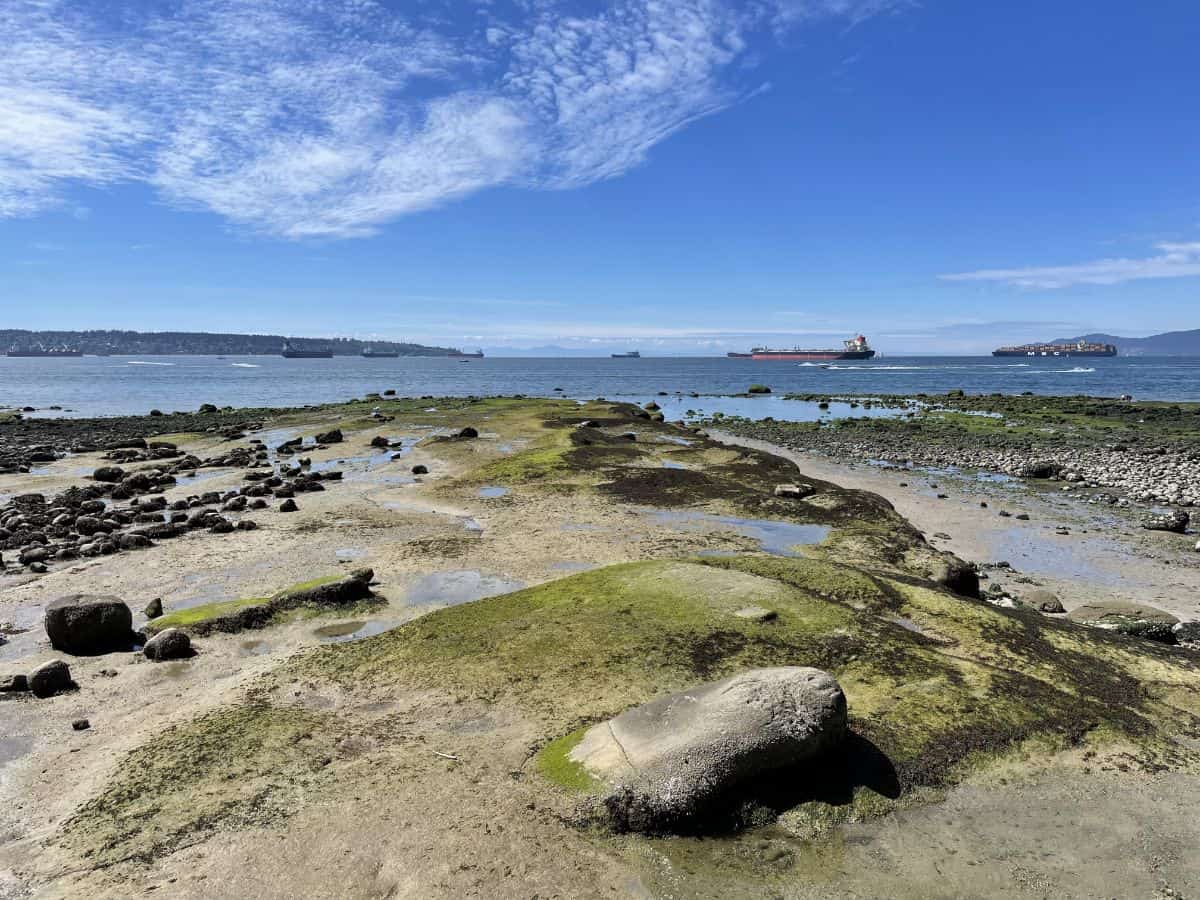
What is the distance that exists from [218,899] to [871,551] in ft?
60.7

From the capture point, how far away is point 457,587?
18.4 m

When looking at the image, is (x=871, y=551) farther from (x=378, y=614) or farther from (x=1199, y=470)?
(x=1199, y=470)

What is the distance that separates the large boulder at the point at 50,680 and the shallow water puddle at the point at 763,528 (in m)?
17.1

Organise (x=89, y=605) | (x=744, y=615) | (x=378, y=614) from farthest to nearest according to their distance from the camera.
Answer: (x=378, y=614) < (x=89, y=605) < (x=744, y=615)

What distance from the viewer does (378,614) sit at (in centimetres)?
1644

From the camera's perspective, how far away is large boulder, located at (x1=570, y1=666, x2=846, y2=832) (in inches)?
327

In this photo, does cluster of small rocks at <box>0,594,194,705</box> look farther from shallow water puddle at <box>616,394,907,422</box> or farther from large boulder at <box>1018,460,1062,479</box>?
shallow water puddle at <box>616,394,907,422</box>

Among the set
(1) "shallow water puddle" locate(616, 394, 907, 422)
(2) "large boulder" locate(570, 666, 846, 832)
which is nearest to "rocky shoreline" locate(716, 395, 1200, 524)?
(1) "shallow water puddle" locate(616, 394, 907, 422)

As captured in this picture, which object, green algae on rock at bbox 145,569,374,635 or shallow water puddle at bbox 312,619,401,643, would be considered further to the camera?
green algae on rock at bbox 145,569,374,635

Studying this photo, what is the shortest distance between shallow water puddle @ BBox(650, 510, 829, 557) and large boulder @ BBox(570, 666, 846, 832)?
40.4 feet

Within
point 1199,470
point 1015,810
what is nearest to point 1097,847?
point 1015,810

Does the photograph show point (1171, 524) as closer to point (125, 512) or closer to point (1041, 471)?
point (1041, 471)

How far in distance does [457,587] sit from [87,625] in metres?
7.82

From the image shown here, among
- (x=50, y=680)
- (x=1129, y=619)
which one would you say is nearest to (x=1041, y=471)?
(x=1129, y=619)
